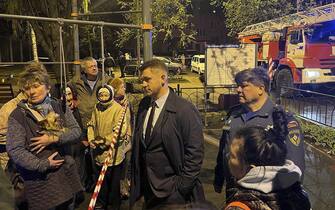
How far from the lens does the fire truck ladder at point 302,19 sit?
1555 cm

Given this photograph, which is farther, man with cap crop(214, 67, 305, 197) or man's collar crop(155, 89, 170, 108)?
man's collar crop(155, 89, 170, 108)

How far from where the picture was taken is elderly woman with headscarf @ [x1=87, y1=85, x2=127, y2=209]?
4.84m

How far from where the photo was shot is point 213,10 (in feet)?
157

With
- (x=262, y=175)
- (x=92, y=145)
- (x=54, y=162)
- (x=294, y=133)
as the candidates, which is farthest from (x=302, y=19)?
(x=262, y=175)

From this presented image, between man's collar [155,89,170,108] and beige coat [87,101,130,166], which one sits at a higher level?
man's collar [155,89,170,108]

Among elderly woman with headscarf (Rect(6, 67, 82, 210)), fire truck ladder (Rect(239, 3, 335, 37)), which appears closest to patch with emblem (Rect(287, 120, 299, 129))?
elderly woman with headscarf (Rect(6, 67, 82, 210))

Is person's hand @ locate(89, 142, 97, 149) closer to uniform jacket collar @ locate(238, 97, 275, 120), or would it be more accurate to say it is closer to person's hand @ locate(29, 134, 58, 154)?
person's hand @ locate(29, 134, 58, 154)

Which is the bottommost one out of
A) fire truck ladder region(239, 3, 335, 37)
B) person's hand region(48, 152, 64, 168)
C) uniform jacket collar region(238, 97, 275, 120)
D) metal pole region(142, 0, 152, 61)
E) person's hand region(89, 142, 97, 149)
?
person's hand region(89, 142, 97, 149)

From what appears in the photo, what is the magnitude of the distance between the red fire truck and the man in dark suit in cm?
1185

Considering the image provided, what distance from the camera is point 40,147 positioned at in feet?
10.7

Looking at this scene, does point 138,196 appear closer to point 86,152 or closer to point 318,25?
point 86,152

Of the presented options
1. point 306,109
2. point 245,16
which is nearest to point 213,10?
point 245,16

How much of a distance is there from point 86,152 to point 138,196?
2027 mm

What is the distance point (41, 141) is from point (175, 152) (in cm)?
104
